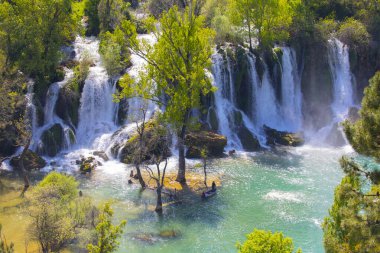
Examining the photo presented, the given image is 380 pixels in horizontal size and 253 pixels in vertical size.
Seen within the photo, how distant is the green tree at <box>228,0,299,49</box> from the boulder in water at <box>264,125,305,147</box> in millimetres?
10563

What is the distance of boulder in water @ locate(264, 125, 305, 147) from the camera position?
44.3 meters

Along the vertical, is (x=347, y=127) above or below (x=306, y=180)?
above

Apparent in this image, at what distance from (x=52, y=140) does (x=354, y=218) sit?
97.8 feet

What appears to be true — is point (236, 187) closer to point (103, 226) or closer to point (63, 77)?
point (103, 226)

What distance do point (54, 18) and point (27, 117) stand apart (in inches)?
410

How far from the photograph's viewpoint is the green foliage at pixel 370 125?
14.7 metres

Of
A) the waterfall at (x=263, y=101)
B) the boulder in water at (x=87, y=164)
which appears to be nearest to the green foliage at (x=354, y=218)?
the boulder in water at (x=87, y=164)

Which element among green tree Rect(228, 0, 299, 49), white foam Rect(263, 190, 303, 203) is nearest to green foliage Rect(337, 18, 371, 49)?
green tree Rect(228, 0, 299, 49)

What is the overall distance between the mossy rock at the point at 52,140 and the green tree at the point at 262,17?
23.8 m

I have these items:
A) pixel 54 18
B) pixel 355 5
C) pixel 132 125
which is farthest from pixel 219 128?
pixel 355 5

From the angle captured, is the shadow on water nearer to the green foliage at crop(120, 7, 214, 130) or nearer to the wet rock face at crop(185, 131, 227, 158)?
the wet rock face at crop(185, 131, 227, 158)

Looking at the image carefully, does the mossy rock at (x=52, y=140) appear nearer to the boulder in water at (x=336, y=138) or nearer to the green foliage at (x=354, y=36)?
the boulder in water at (x=336, y=138)

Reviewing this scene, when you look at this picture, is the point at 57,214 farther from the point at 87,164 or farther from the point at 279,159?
the point at 279,159

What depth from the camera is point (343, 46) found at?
52875 millimetres
